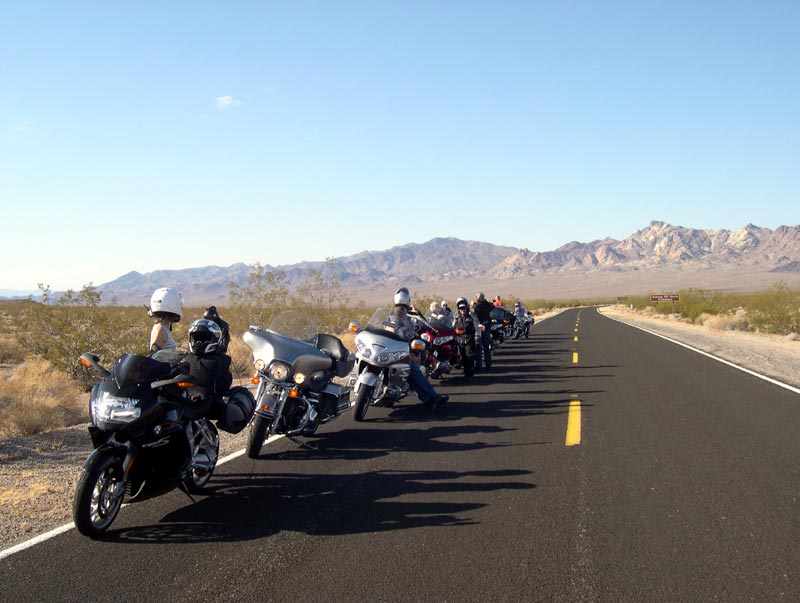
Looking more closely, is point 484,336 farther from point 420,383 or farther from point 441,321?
point 420,383

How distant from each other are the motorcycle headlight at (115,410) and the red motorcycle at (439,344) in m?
8.66

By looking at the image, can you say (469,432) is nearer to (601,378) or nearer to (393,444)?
(393,444)

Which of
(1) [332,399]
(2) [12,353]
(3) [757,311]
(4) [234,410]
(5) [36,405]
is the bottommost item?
(3) [757,311]

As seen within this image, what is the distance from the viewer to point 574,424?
9.51 metres

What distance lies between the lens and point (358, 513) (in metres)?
5.82

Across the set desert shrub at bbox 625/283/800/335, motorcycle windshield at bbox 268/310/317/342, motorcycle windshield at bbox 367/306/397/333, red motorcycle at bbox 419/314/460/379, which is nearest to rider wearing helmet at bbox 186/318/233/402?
motorcycle windshield at bbox 268/310/317/342

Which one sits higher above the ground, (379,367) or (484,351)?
(379,367)

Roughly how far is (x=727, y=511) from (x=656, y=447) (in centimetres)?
232

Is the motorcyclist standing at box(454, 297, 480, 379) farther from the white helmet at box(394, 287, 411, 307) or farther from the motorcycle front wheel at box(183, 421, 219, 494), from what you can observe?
the motorcycle front wheel at box(183, 421, 219, 494)

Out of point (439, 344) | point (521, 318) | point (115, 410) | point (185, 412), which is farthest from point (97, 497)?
A: point (521, 318)

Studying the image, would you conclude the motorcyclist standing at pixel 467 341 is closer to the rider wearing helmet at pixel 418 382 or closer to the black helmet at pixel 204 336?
the rider wearing helmet at pixel 418 382

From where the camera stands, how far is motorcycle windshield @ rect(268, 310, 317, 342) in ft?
29.4

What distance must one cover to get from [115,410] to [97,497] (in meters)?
0.67

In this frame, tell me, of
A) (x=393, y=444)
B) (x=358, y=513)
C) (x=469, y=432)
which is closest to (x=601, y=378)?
(x=469, y=432)
